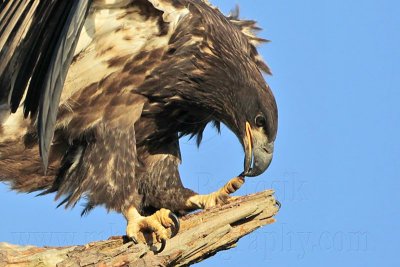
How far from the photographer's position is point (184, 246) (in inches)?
304

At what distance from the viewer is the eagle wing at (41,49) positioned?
25.8ft

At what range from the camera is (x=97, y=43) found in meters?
8.73

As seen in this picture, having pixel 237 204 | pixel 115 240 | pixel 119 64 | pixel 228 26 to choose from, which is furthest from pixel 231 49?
pixel 115 240

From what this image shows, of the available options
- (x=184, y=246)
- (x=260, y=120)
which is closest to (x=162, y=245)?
(x=184, y=246)

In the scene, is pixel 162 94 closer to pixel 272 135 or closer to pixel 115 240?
pixel 272 135

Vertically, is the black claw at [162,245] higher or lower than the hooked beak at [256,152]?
lower

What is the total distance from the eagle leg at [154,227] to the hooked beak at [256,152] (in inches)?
A: 37.2

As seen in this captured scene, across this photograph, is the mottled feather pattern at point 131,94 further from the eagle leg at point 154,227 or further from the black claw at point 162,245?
the black claw at point 162,245

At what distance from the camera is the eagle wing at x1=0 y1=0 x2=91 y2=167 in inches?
310

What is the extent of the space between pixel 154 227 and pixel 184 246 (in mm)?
471

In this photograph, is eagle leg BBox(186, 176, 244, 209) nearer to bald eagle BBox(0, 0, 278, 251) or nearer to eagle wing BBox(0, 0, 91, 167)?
bald eagle BBox(0, 0, 278, 251)

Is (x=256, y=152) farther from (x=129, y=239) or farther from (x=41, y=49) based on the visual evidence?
(x=41, y=49)

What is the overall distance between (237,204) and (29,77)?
2091mm

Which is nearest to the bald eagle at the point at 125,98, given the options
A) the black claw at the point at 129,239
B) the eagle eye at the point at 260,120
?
the eagle eye at the point at 260,120
